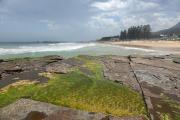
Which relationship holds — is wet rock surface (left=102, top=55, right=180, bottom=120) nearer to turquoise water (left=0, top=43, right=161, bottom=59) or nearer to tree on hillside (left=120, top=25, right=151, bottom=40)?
turquoise water (left=0, top=43, right=161, bottom=59)

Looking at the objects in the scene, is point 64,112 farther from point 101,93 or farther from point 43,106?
point 101,93

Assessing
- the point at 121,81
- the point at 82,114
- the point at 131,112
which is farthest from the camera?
the point at 121,81

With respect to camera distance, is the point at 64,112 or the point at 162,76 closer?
the point at 64,112

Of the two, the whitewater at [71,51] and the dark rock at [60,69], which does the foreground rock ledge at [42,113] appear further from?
the whitewater at [71,51]

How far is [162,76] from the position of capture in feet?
38.0

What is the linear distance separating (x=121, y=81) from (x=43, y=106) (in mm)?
4070

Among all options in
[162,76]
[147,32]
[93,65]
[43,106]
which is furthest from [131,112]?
[147,32]

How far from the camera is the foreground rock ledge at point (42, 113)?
6227mm

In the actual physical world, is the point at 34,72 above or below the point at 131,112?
above

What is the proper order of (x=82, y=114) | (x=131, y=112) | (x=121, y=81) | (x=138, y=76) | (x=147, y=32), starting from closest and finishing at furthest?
(x=82, y=114), (x=131, y=112), (x=121, y=81), (x=138, y=76), (x=147, y=32)

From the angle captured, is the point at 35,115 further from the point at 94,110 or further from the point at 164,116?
the point at 164,116

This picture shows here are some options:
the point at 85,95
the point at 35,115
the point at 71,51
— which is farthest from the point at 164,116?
the point at 71,51

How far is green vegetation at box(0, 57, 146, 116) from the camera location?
7137 millimetres

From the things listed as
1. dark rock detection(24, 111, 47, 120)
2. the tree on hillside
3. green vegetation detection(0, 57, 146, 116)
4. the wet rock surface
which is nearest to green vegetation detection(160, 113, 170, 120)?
the wet rock surface
